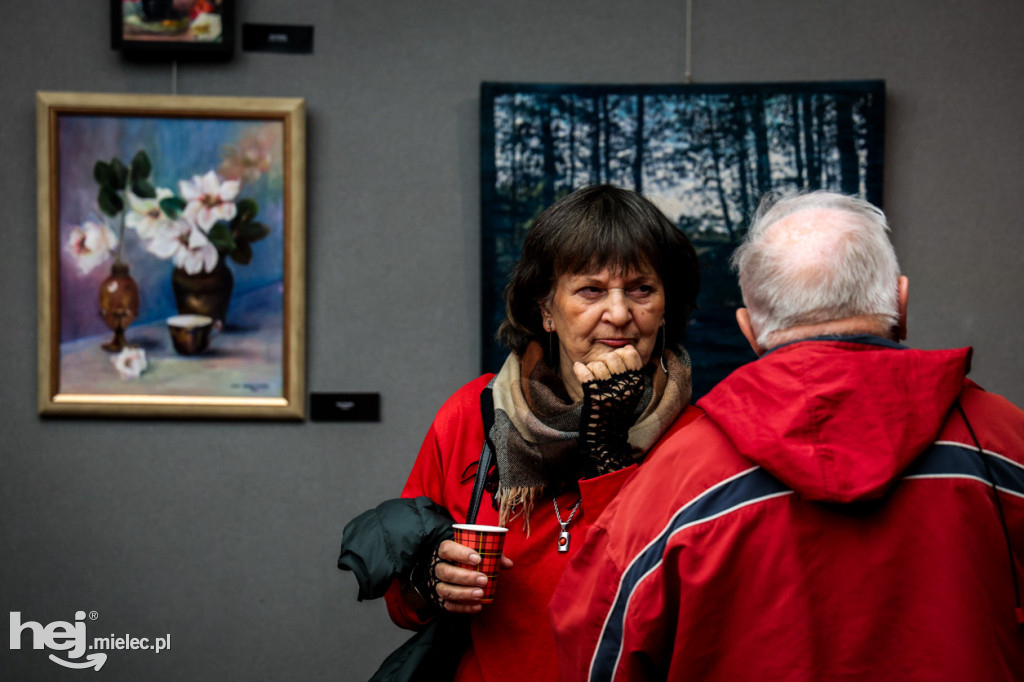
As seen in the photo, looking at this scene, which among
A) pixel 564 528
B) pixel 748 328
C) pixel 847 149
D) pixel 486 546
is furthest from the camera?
pixel 847 149

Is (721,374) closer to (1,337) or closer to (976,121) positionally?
(976,121)

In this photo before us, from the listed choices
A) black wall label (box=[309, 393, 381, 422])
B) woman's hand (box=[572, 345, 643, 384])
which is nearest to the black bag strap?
woman's hand (box=[572, 345, 643, 384])

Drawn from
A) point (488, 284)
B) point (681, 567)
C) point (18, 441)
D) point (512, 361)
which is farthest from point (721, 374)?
point (18, 441)

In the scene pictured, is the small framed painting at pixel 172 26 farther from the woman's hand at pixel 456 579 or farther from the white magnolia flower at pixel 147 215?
the woman's hand at pixel 456 579

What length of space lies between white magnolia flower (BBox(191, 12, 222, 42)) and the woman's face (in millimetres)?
1569

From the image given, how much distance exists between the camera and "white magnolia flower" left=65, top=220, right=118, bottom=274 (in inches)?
93.2

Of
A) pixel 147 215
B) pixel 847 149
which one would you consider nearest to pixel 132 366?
pixel 147 215

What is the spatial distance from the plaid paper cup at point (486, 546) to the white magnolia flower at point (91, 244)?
67.9 inches

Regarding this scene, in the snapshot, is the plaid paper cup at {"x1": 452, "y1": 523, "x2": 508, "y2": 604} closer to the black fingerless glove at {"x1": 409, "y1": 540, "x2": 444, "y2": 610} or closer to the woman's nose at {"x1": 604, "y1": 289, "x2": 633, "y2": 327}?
the black fingerless glove at {"x1": 409, "y1": 540, "x2": 444, "y2": 610}

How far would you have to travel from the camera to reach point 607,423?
1.23 m

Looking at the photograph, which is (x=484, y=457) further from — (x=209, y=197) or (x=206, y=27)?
(x=206, y=27)

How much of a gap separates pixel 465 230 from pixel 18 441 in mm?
1536

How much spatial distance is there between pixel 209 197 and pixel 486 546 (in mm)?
1644

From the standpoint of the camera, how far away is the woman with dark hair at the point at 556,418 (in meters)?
1.25
